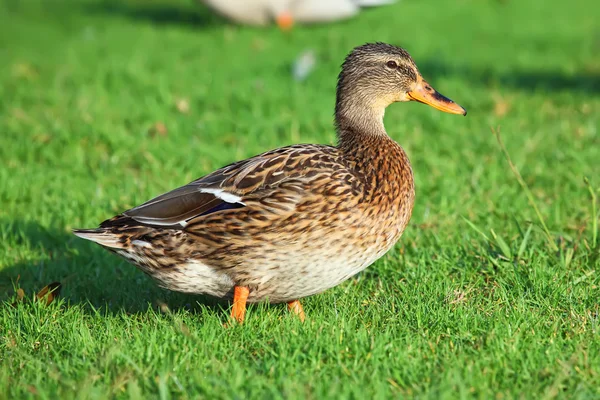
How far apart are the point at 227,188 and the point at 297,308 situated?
654 mm

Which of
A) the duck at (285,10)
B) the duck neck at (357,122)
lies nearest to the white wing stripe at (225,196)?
the duck neck at (357,122)

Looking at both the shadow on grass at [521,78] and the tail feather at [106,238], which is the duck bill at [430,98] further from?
the shadow on grass at [521,78]

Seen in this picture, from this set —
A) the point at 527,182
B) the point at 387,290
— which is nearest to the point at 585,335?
the point at 387,290

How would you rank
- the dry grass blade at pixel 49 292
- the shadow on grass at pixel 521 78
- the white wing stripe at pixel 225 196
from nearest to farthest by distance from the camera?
the white wing stripe at pixel 225 196 < the dry grass blade at pixel 49 292 < the shadow on grass at pixel 521 78

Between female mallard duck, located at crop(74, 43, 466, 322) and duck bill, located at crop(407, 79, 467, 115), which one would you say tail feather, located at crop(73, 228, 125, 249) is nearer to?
female mallard duck, located at crop(74, 43, 466, 322)

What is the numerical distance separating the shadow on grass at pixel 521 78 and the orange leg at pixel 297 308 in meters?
5.08

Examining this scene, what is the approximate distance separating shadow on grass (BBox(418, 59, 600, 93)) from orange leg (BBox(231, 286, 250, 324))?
5369 mm

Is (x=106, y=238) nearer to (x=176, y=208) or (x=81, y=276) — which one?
(x=176, y=208)

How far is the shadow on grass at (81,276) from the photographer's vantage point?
Answer: 427 centimetres

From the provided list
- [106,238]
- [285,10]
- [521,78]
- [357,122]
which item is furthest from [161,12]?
[106,238]

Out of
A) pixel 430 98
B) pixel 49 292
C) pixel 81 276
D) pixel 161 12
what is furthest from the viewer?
pixel 161 12

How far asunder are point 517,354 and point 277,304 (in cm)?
138

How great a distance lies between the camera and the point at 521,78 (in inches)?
344

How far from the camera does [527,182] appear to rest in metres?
5.80
